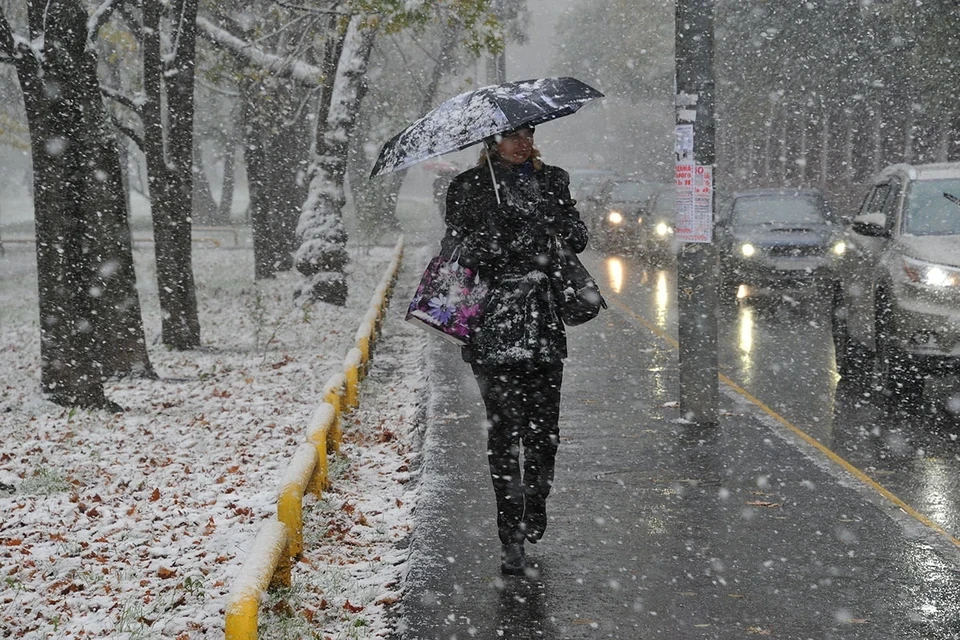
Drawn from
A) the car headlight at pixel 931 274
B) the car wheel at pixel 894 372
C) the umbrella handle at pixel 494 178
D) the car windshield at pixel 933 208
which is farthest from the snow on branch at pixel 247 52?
the umbrella handle at pixel 494 178

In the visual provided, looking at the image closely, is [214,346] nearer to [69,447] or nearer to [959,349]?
[69,447]

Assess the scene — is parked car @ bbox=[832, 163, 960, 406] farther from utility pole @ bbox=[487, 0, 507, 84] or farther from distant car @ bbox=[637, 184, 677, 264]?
utility pole @ bbox=[487, 0, 507, 84]

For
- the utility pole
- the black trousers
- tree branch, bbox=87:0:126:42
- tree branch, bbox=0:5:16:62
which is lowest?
the black trousers

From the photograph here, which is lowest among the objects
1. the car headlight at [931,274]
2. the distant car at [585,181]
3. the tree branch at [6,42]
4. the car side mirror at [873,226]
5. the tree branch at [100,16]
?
the car headlight at [931,274]

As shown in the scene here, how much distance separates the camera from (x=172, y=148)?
13.4 m

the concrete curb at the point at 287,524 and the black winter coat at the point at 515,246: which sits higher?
the black winter coat at the point at 515,246

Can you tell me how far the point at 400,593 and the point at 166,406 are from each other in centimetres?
590

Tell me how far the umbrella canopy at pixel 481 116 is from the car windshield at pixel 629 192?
20578mm

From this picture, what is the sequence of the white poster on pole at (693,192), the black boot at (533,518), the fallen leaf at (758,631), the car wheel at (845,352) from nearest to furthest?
the fallen leaf at (758,631)
the black boot at (533,518)
the white poster on pole at (693,192)
the car wheel at (845,352)

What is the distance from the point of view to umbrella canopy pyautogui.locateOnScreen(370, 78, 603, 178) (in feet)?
17.1

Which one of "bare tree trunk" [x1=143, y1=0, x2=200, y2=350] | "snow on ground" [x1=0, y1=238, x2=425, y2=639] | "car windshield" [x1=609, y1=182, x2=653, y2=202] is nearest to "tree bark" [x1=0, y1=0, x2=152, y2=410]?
"snow on ground" [x1=0, y1=238, x2=425, y2=639]

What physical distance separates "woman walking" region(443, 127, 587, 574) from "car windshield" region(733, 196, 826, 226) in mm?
12499

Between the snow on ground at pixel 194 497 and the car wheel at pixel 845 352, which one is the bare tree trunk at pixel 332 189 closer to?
the snow on ground at pixel 194 497

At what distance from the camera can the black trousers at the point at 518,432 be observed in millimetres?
5484
